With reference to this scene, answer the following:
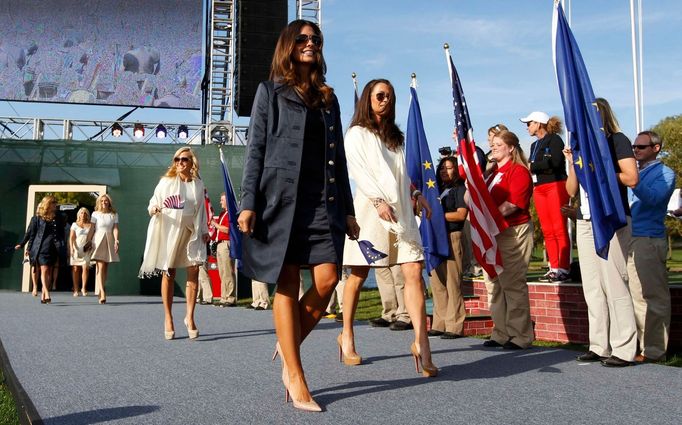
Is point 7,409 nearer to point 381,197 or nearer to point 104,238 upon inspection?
point 381,197

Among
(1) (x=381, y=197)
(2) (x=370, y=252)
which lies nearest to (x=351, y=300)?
(2) (x=370, y=252)

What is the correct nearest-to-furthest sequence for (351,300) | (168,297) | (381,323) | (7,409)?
(7,409) < (351,300) < (168,297) < (381,323)

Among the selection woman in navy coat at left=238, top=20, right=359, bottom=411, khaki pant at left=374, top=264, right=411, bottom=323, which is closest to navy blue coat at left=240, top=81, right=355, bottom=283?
woman in navy coat at left=238, top=20, right=359, bottom=411

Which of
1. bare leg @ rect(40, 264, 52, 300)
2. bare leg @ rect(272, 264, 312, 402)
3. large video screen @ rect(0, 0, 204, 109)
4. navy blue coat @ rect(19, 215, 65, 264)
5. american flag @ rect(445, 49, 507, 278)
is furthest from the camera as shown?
large video screen @ rect(0, 0, 204, 109)

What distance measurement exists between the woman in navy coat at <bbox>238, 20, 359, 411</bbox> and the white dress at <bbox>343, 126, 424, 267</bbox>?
86 centimetres

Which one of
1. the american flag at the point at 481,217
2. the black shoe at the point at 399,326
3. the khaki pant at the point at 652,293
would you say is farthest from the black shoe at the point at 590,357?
the black shoe at the point at 399,326

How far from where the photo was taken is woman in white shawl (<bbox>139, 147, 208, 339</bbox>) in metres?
6.82

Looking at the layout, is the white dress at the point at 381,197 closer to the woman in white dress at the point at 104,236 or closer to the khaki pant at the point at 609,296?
the khaki pant at the point at 609,296

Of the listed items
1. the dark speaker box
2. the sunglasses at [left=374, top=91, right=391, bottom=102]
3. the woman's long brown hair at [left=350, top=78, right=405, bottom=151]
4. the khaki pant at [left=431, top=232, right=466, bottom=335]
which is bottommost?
the khaki pant at [left=431, top=232, right=466, bottom=335]

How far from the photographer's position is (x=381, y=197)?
4.41 meters

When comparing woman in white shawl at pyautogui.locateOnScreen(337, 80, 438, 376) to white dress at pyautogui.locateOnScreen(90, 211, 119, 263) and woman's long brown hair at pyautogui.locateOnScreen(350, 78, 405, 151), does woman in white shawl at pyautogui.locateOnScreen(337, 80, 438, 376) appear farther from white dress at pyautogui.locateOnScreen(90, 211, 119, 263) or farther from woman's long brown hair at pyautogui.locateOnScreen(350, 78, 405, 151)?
white dress at pyautogui.locateOnScreen(90, 211, 119, 263)

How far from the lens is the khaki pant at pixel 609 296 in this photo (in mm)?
4621

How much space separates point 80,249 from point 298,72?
1166cm

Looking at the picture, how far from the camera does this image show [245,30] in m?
18.6
